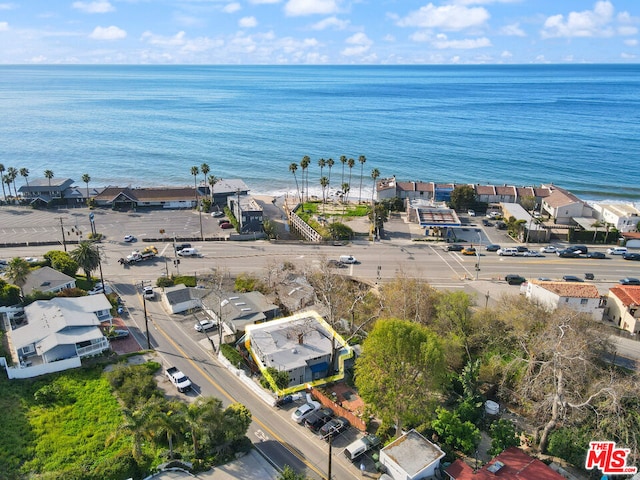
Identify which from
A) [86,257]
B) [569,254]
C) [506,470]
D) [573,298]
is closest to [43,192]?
[86,257]

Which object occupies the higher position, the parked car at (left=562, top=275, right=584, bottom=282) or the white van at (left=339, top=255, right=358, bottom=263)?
the white van at (left=339, top=255, right=358, bottom=263)

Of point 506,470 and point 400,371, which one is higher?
point 400,371

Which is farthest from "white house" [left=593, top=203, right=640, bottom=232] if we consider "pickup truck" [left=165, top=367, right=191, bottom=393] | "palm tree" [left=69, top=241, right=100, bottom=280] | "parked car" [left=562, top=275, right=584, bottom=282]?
"palm tree" [left=69, top=241, right=100, bottom=280]

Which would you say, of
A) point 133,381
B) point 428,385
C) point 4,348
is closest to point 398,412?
point 428,385

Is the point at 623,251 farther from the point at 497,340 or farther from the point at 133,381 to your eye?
the point at 133,381

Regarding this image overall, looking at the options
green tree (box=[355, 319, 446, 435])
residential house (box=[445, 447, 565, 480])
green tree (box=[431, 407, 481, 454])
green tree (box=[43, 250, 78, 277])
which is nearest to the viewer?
residential house (box=[445, 447, 565, 480])

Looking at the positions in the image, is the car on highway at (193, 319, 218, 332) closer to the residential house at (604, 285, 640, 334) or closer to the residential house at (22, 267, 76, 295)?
the residential house at (22, 267, 76, 295)

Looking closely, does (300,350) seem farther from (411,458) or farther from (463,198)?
(463,198)
